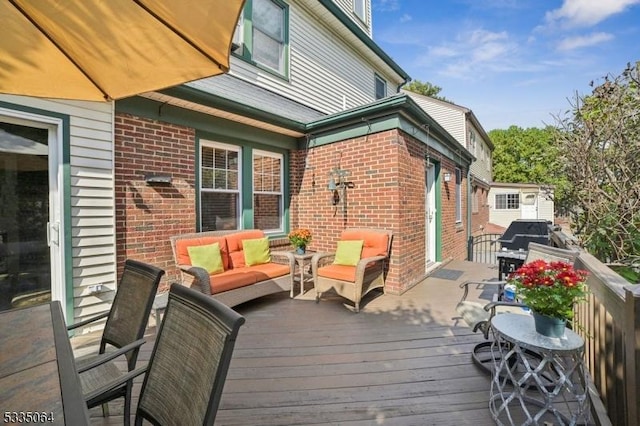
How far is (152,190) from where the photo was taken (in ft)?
13.6

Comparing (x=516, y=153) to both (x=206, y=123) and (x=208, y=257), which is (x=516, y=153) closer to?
(x=206, y=123)

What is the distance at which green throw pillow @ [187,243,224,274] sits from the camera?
4082 millimetres

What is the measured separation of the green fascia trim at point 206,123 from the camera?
157 inches

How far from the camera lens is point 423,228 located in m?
5.93

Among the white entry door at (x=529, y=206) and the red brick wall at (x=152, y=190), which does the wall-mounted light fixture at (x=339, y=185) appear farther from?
the white entry door at (x=529, y=206)


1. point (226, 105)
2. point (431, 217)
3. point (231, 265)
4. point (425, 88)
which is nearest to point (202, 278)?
point (231, 265)

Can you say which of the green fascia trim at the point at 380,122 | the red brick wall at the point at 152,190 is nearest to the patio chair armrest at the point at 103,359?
the red brick wall at the point at 152,190

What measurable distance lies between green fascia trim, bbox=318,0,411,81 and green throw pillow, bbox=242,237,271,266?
531 cm

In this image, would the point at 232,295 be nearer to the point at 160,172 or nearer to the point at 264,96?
the point at 160,172

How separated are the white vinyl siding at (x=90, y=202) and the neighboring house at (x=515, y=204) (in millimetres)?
20305

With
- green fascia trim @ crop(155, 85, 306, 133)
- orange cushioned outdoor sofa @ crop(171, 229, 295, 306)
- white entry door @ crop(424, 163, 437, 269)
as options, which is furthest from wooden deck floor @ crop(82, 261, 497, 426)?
green fascia trim @ crop(155, 85, 306, 133)

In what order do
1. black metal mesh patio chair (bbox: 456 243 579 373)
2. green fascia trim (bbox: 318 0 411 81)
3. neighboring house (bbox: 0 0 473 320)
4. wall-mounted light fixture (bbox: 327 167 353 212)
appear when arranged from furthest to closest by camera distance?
1. green fascia trim (bbox: 318 0 411 81)
2. wall-mounted light fixture (bbox: 327 167 353 212)
3. neighboring house (bbox: 0 0 473 320)
4. black metal mesh patio chair (bbox: 456 243 579 373)

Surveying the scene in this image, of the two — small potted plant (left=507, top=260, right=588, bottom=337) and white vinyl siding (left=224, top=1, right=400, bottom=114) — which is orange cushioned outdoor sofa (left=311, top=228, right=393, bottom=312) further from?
white vinyl siding (left=224, top=1, right=400, bottom=114)

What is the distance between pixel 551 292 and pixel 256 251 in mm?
3828
